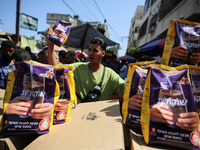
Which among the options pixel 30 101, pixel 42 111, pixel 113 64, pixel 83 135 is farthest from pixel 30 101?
pixel 113 64

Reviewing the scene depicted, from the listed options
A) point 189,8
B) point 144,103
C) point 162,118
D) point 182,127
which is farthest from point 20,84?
point 189,8

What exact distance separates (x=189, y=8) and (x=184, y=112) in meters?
7.36

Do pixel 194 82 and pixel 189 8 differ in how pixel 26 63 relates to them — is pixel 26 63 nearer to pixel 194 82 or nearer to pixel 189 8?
pixel 194 82

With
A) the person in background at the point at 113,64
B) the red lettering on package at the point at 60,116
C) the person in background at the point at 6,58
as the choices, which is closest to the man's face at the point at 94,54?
the red lettering on package at the point at 60,116

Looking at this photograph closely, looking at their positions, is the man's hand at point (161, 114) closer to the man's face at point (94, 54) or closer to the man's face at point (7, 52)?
the man's face at point (94, 54)

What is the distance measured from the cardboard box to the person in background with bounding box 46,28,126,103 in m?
0.49

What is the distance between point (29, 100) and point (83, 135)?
0.47 metres

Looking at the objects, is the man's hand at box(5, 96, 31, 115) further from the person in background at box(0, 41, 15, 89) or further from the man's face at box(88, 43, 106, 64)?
the person in background at box(0, 41, 15, 89)

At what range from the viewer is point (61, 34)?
129 cm

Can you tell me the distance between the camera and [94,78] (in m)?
1.78

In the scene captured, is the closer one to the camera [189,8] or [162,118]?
[162,118]

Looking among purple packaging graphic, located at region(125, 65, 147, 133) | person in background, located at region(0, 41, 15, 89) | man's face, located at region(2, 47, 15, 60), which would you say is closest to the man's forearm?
purple packaging graphic, located at region(125, 65, 147, 133)

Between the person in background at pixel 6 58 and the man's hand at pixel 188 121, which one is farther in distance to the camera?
the person in background at pixel 6 58

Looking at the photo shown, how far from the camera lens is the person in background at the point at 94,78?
5.74 ft
